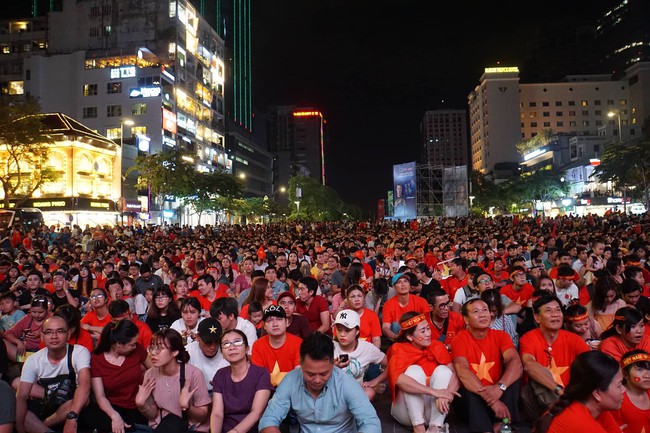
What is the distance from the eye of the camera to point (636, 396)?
156 inches

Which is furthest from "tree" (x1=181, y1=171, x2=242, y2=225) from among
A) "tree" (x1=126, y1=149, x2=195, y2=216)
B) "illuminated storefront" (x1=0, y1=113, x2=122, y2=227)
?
"illuminated storefront" (x1=0, y1=113, x2=122, y2=227)

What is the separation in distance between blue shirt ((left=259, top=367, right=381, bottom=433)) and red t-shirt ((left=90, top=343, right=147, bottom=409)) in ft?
6.27

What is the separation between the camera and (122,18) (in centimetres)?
6519

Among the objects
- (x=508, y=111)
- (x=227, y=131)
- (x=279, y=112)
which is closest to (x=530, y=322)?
(x=227, y=131)

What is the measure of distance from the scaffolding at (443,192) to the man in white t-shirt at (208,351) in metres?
44.3

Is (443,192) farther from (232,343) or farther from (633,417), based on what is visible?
(232,343)

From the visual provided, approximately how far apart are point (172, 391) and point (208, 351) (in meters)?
0.58

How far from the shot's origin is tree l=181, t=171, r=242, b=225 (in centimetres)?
4434

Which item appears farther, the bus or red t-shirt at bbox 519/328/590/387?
the bus

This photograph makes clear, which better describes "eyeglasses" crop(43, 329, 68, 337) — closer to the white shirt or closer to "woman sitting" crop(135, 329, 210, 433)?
"woman sitting" crop(135, 329, 210, 433)

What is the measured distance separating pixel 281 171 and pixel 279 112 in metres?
52.5

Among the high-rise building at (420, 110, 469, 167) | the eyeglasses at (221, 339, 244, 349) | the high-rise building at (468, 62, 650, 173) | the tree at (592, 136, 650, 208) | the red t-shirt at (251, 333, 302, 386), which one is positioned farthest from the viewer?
the high-rise building at (420, 110, 469, 167)

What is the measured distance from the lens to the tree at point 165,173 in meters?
39.2

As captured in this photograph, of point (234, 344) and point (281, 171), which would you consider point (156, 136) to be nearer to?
point (234, 344)
